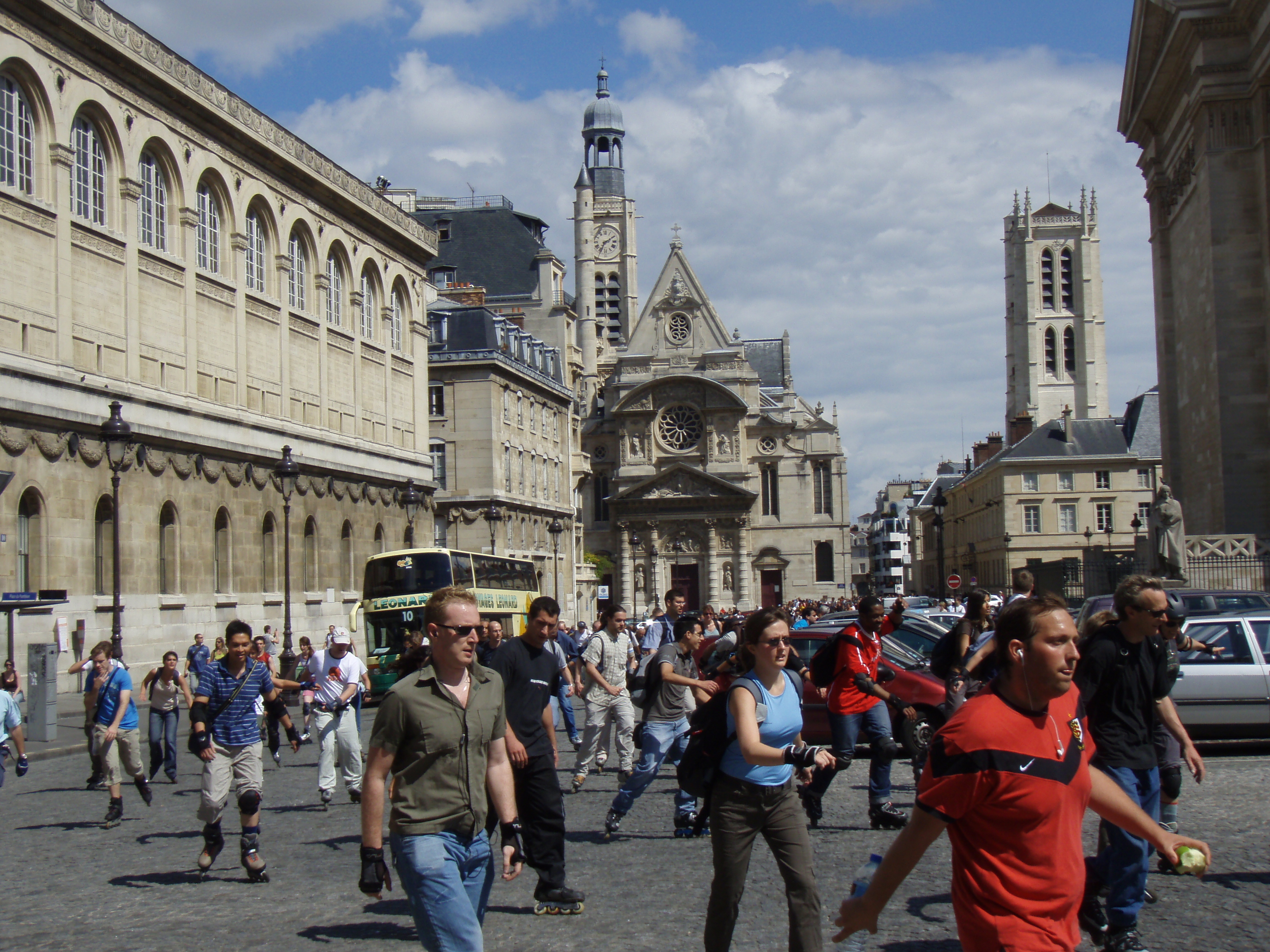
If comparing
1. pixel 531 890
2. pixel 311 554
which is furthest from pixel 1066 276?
pixel 531 890

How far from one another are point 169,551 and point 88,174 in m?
8.02

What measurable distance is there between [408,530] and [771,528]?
43122 mm

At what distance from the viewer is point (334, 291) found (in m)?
39.1

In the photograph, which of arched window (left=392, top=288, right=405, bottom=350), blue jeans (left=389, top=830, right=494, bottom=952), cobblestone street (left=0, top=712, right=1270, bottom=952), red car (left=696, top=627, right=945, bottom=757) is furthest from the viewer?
arched window (left=392, top=288, right=405, bottom=350)

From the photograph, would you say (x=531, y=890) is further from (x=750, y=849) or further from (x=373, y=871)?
(x=373, y=871)

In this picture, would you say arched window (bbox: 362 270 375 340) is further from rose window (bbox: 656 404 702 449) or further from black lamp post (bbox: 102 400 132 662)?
rose window (bbox: 656 404 702 449)

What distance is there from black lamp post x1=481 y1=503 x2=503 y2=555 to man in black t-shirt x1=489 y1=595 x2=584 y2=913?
36.4 metres

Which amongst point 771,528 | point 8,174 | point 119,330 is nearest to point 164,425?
point 119,330

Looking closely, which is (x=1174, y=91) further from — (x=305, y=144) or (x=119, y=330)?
(x=119, y=330)

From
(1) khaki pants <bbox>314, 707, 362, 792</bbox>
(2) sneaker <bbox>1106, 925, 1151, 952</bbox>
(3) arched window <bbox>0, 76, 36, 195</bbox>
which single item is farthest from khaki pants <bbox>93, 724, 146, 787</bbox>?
(3) arched window <bbox>0, 76, 36, 195</bbox>

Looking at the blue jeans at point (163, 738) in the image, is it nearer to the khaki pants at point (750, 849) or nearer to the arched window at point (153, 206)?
the khaki pants at point (750, 849)

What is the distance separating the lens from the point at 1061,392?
346ft

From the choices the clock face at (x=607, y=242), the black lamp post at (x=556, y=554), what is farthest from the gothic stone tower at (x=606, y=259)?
the black lamp post at (x=556, y=554)

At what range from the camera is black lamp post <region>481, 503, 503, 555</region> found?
154 ft
